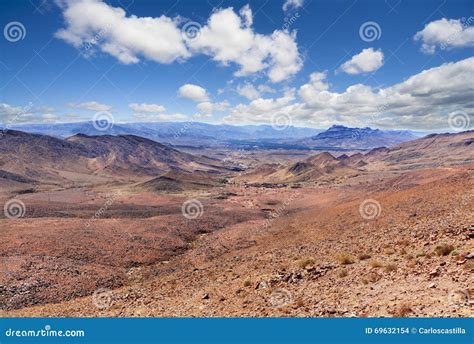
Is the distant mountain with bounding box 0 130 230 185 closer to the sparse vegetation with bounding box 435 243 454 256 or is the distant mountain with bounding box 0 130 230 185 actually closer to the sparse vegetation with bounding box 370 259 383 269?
the sparse vegetation with bounding box 370 259 383 269

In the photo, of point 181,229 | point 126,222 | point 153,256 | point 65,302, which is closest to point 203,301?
point 65,302

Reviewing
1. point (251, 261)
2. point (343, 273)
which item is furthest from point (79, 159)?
point (343, 273)

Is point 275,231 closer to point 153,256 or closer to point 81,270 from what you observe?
point 153,256

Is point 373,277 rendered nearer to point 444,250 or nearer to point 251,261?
point 444,250

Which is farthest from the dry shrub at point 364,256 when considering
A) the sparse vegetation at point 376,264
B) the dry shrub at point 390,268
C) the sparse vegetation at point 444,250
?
the sparse vegetation at point 444,250

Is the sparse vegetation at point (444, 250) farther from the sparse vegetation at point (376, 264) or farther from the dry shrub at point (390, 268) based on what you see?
the sparse vegetation at point (376, 264)

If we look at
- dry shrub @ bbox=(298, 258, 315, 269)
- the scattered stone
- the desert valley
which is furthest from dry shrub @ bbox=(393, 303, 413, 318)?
dry shrub @ bbox=(298, 258, 315, 269)

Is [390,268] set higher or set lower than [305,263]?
higher

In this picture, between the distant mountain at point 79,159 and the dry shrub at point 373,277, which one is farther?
the distant mountain at point 79,159

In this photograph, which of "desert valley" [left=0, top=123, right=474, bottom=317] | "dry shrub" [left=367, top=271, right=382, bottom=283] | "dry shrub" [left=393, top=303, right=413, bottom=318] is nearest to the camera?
"dry shrub" [left=393, top=303, right=413, bottom=318]

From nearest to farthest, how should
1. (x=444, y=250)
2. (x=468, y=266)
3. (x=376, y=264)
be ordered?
(x=468, y=266) < (x=444, y=250) < (x=376, y=264)

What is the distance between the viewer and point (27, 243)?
2645cm

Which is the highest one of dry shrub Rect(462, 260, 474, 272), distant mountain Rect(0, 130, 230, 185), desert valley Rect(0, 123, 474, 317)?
distant mountain Rect(0, 130, 230, 185)

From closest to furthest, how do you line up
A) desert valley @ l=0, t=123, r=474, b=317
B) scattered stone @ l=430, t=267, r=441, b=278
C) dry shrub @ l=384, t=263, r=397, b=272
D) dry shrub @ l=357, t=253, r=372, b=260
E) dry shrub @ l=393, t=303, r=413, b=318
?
dry shrub @ l=393, t=303, r=413, b=318, scattered stone @ l=430, t=267, r=441, b=278, desert valley @ l=0, t=123, r=474, b=317, dry shrub @ l=384, t=263, r=397, b=272, dry shrub @ l=357, t=253, r=372, b=260
